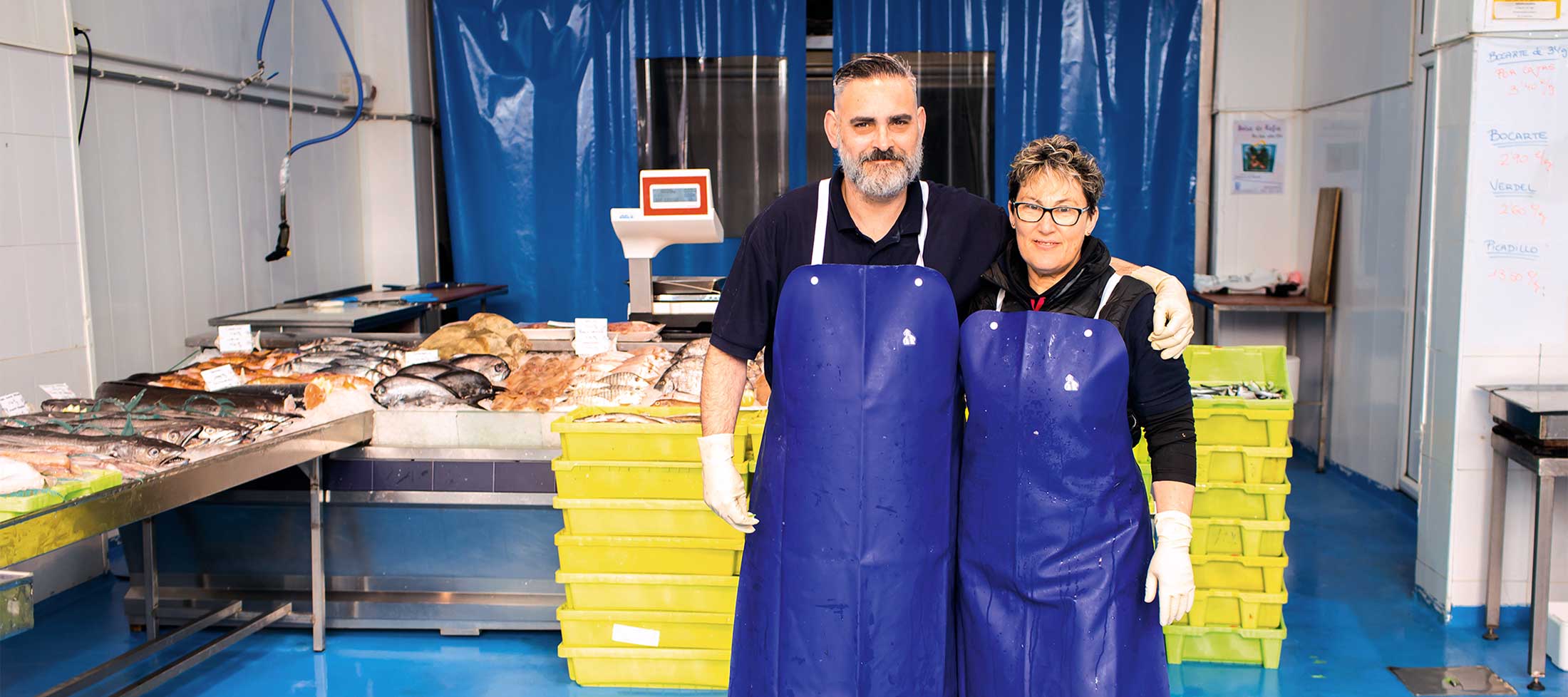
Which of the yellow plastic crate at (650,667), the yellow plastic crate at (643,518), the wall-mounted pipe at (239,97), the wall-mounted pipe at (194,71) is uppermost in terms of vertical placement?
the wall-mounted pipe at (194,71)

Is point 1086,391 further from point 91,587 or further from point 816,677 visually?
point 91,587

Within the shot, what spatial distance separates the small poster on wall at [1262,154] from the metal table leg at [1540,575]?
3613 mm

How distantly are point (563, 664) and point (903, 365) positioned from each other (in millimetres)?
2100

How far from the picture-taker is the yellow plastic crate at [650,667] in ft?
11.6

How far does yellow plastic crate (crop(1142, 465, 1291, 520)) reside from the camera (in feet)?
11.6

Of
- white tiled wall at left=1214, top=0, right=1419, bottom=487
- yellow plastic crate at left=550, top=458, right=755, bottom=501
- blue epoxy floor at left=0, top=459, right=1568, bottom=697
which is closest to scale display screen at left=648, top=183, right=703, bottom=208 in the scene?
yellow plastic crate at left=550, top=458, right=755, bottom=501

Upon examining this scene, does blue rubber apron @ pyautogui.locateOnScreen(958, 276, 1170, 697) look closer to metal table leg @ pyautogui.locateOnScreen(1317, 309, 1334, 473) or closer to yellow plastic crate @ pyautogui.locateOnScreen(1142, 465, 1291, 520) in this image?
yellow plastic crate @ pyautogui.locateOnScreen(1142, 465, 1291, 520)

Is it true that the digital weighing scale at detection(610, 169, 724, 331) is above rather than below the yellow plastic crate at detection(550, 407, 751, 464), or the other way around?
above

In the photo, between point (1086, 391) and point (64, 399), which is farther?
point (64, 399)

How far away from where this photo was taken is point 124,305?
5.11 m

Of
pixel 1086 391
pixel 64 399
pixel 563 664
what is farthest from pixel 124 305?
pixel 1086 391

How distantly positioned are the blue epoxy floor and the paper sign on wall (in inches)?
80.9

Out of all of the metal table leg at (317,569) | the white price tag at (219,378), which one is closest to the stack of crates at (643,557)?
the metal table leg at (317,569)

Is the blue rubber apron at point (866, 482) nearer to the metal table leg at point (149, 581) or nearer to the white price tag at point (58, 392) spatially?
the metal table leg at point (149, 581)
